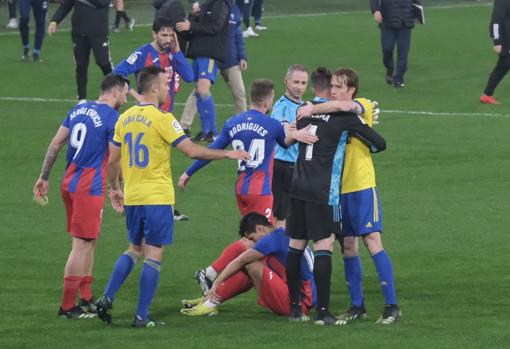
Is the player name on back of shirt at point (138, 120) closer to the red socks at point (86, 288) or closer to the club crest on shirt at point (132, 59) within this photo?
the red socks at point (86, 288)

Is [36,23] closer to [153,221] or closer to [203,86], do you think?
[203,86]

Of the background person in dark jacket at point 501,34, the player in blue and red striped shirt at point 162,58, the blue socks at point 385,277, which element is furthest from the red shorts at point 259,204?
the background person in dark jacket at point 501,34

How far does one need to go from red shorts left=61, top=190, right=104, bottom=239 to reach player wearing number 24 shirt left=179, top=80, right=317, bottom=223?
1070 mm

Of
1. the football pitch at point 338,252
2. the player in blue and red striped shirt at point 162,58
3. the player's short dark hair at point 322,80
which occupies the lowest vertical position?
the football pitch at point 338,252

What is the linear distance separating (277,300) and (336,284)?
1448 mm

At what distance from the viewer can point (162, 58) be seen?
1631 cm

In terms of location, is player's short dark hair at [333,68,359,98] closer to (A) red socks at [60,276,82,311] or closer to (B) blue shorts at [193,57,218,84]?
(A) red socks at [60,276,82,311]

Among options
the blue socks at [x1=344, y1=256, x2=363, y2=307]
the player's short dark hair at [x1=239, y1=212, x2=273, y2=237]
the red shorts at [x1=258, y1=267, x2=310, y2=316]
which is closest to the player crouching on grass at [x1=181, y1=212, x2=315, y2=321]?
the red shorts at [x1=258, y1=267, x2=310, y2=316]

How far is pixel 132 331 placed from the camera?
10852 mm

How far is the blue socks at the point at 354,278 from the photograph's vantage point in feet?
37.2

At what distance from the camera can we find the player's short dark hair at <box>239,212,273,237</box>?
12.0 m

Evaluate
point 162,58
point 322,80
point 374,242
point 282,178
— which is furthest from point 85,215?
point 162,58

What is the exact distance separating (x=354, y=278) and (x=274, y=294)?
71 centimetres

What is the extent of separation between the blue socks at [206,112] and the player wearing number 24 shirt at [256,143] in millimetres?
7347
